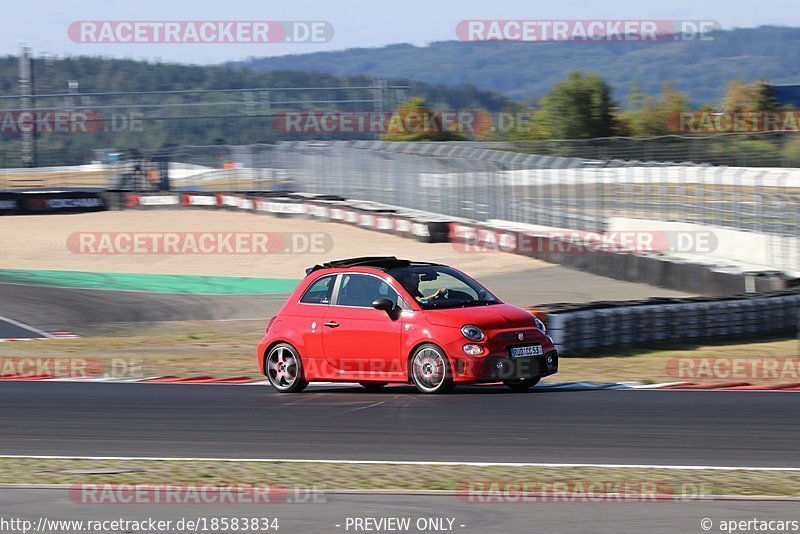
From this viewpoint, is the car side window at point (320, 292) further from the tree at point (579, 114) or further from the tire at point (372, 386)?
the tree at point (579, 114)

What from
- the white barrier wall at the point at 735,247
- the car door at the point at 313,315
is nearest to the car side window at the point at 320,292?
the car door at the point at 313,315

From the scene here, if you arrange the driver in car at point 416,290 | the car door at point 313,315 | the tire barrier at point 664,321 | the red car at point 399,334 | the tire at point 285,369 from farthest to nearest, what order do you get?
the tire barrier at point 664,321 → the tire at point 285,369 → the car door at point 313,315 → the driver in car at point 416,290 → the red car at point 399,334

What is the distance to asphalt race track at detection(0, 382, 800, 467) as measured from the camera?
347 inches

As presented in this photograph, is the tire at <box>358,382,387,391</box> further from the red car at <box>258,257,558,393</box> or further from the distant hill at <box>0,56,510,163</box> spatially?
the distant hill at <box>0,56,510,163</box>

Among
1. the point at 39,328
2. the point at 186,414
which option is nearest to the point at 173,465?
the point at 186,414

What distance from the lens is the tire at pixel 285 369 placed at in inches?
491

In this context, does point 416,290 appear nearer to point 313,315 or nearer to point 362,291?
point 362,291

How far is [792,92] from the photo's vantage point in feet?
335

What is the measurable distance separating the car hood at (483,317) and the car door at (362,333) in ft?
1.50

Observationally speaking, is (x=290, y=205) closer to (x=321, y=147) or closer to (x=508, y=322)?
(x=321, y=147)

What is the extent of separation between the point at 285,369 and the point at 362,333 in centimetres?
104

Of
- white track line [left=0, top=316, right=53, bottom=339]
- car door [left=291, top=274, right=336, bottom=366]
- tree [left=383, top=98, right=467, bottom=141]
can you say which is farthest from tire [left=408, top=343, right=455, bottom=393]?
tree [left=383, top=98, right=467, bottom=141]

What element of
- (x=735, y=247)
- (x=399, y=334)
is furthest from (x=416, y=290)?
(x=735, y=247)

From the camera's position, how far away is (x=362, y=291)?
12367 mm
